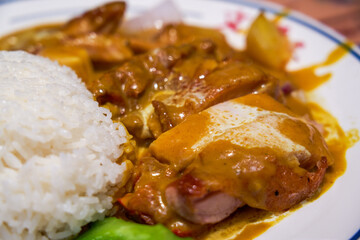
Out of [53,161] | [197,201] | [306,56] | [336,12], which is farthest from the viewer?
[336,12]

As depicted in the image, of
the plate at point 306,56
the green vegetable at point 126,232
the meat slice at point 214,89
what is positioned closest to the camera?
the green vegetable at point 126,232

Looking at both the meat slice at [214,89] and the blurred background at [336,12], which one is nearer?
the meat slice at [214,89]

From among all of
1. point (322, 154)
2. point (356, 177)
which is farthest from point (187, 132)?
point (356, 177)

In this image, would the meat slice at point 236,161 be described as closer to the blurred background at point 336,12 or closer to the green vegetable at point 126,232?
the green vegetable at point 126,232

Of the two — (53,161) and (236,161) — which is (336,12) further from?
(53,161)

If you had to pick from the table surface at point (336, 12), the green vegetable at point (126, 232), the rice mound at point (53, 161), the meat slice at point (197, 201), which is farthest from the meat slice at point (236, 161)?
the table surface at point (336, 12)

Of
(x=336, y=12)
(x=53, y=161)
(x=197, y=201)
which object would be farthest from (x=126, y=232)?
(x=336, y=12)
